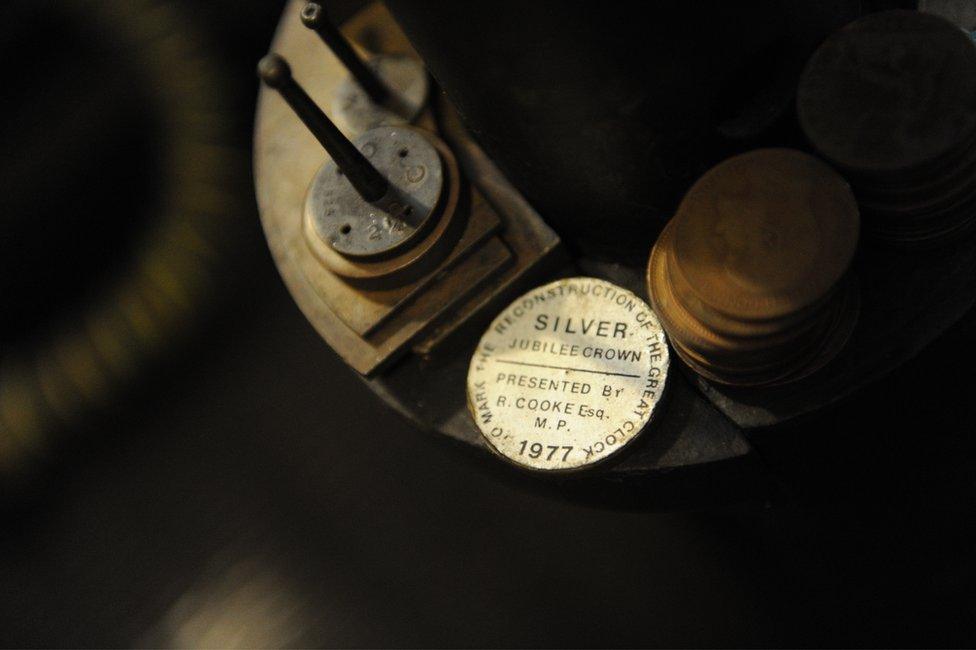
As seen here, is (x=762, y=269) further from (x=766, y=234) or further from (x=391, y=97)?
(x=391, y=97)

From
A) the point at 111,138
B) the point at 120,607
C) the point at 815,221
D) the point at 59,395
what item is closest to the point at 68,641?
the point at 120,607

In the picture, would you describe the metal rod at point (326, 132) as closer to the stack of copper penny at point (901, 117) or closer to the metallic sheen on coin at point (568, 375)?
the metallic sheen on coin at point (568, 375)

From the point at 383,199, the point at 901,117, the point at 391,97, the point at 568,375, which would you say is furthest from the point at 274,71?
the point at 901,117

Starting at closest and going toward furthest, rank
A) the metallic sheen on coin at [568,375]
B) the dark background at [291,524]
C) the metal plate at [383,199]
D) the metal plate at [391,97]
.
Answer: the metallic sheen on coin at [568,375] → the metal plate at [383,199] → the metal plate at [391,97] → the dark background at [291,524]

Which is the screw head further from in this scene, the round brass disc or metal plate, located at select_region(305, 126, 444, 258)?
the round brass disc

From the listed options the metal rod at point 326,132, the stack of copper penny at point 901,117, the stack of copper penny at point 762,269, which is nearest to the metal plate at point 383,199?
the metal rod at point 326,132

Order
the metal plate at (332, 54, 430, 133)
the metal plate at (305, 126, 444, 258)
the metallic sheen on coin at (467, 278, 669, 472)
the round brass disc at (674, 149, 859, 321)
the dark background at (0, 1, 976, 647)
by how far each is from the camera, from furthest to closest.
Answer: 1. the dark background at (0, 1, 976, 647)
2. the metal plate at (332, 54, 430, 133)
3. the metal plate at (305, 126, 444, 258)
4. the metallic sheen on coin at (467, 278, 669, 472)
5. the round brass disc at (674, 149, 859, 321)

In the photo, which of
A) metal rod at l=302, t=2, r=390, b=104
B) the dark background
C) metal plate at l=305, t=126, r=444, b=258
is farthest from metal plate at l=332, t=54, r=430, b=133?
the dark background
